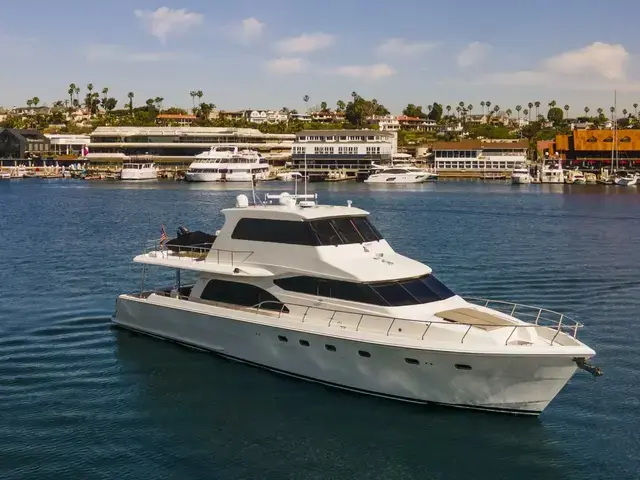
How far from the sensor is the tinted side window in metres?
19.3

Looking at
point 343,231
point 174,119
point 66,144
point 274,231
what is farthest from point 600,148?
point 274,231

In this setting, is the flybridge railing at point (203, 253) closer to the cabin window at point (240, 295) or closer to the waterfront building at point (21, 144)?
the cabin window at point (240, 295)

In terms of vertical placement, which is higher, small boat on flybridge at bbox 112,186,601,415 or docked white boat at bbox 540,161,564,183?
docked white boat at bbox 540,161,564,183

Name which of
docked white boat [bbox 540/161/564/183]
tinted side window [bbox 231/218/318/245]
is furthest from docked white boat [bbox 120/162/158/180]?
tinted side window [bbox 231/218/318/245]

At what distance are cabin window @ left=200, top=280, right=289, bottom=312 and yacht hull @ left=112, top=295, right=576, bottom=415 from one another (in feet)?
1.68

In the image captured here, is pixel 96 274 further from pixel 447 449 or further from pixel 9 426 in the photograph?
pixel 447 449

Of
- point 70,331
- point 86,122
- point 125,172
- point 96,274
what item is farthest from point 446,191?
point 86,122

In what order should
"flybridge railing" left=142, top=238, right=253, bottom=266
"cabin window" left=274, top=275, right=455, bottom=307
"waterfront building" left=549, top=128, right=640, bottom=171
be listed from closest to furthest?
"cabin window" left=274, top=275, right=455, bottom=307 < "flybridge railing" left=142, top=238, right=253, bottom=266 < "waterfront building" left=549, top=128, right=640, bottom=171

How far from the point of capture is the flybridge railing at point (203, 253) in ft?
67.7

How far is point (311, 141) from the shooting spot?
148 m

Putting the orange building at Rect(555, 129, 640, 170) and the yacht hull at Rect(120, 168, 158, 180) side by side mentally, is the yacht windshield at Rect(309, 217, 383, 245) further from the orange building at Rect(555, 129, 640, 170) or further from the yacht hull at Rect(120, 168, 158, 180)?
the orange building at Rect(555, 129, 640, 170)

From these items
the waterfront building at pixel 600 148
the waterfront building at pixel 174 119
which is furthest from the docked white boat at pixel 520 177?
the waterfront building at pixel 174 119

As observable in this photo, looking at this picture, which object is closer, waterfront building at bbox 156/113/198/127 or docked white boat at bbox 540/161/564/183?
docked white boat at bbox 540/161/564/183

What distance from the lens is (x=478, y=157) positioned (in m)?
150
